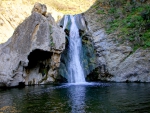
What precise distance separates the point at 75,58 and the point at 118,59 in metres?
8.33

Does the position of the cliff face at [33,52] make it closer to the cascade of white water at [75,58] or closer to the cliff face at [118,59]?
the cascade of white water at [75,58]

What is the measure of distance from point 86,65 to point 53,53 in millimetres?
7635

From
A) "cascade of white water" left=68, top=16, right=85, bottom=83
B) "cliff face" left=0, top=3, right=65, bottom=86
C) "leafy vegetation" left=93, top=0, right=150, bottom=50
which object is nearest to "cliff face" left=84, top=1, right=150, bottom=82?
"leafy vegetation" left=93, top=0, right=150, bottom=50

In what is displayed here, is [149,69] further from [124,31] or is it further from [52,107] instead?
[52,107]

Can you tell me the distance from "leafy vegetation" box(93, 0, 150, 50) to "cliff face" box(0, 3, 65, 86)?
1236cm

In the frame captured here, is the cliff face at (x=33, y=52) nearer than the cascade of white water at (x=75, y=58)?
Yes

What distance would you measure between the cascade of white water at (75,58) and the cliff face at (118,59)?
10.2 feet

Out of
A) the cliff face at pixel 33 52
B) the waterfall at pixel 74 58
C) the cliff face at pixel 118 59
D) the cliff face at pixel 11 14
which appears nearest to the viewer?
the cliff face at pixel 33 52

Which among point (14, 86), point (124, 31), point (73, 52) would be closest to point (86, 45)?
point (73, 52)

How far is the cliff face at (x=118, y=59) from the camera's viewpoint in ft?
108

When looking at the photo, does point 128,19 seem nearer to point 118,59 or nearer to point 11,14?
point 118,59

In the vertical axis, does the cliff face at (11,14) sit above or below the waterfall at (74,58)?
above

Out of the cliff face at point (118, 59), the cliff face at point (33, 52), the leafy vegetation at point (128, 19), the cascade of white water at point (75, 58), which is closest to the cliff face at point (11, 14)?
the cascade of white water at point (75, 58)

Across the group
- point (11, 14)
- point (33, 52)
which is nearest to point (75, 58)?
point (33, 52)
